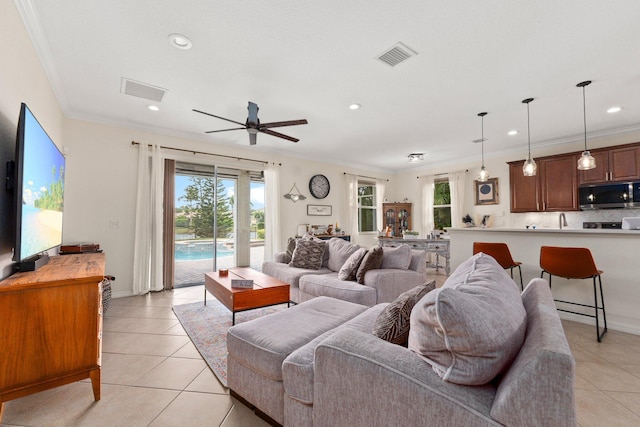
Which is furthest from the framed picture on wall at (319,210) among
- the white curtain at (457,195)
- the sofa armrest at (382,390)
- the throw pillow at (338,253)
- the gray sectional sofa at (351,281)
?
the sofa armrest at (382,390)

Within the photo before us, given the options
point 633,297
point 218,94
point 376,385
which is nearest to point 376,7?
point 218,94

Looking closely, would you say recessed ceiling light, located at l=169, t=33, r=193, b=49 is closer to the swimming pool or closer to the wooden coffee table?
the wooden coffee table

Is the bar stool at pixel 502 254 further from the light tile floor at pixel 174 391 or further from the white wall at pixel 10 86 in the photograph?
the white wall at pixel 10 86

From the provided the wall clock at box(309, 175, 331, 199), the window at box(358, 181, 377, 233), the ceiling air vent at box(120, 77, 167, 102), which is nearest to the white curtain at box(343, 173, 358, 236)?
the window at box(358, 181, 377, 233)

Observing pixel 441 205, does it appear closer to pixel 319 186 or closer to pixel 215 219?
pixel 319 186

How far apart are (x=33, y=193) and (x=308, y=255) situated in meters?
2.87

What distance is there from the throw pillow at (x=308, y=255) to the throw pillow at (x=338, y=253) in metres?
0.16

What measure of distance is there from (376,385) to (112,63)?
344cm

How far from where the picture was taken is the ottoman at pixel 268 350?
4.92 feet

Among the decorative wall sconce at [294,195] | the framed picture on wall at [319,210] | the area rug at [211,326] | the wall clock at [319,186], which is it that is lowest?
the area rug at [211,326]

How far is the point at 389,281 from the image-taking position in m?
3.14

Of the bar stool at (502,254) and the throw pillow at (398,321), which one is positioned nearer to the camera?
the throw pillow at (398,321)

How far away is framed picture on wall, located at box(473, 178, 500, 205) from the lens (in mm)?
6055

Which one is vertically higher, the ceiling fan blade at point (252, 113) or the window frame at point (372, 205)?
the ceiling fan blade at point (252, 113)
